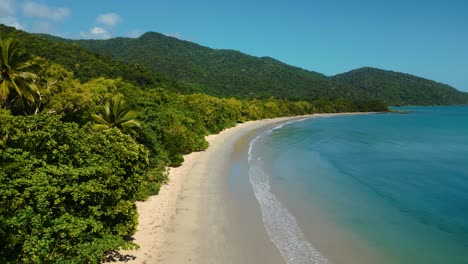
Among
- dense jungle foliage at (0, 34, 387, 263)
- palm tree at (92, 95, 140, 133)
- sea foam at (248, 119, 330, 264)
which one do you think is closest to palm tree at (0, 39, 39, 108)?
dense jungle foliage at (0, 34, 387, 263)

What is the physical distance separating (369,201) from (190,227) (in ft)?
43.6

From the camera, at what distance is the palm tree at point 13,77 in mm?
21016

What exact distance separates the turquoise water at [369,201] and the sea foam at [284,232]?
42 mm

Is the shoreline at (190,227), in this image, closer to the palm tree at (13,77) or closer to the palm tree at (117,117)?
the palm tree at (117,117)

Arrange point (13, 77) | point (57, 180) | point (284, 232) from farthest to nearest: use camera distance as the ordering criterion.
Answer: point (13, 77), point (284, 232), point (57, 180)

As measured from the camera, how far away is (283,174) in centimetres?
3067

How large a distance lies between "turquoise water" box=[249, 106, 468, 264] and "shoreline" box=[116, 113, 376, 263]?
2180 millimetres

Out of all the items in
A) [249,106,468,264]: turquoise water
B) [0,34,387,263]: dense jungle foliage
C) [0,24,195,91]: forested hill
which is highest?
[0,24,195,91]: forested hill

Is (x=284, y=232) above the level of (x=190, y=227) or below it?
below

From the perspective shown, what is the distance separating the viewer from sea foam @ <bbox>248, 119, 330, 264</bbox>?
14703 mm

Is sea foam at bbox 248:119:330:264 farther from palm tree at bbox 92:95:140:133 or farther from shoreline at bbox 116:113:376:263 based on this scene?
palm tree at bbox 92:95:140:133

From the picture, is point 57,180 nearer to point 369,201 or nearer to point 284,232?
point 284,232

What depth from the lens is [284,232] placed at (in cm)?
1733

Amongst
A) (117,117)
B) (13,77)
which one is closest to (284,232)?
(117,117)
